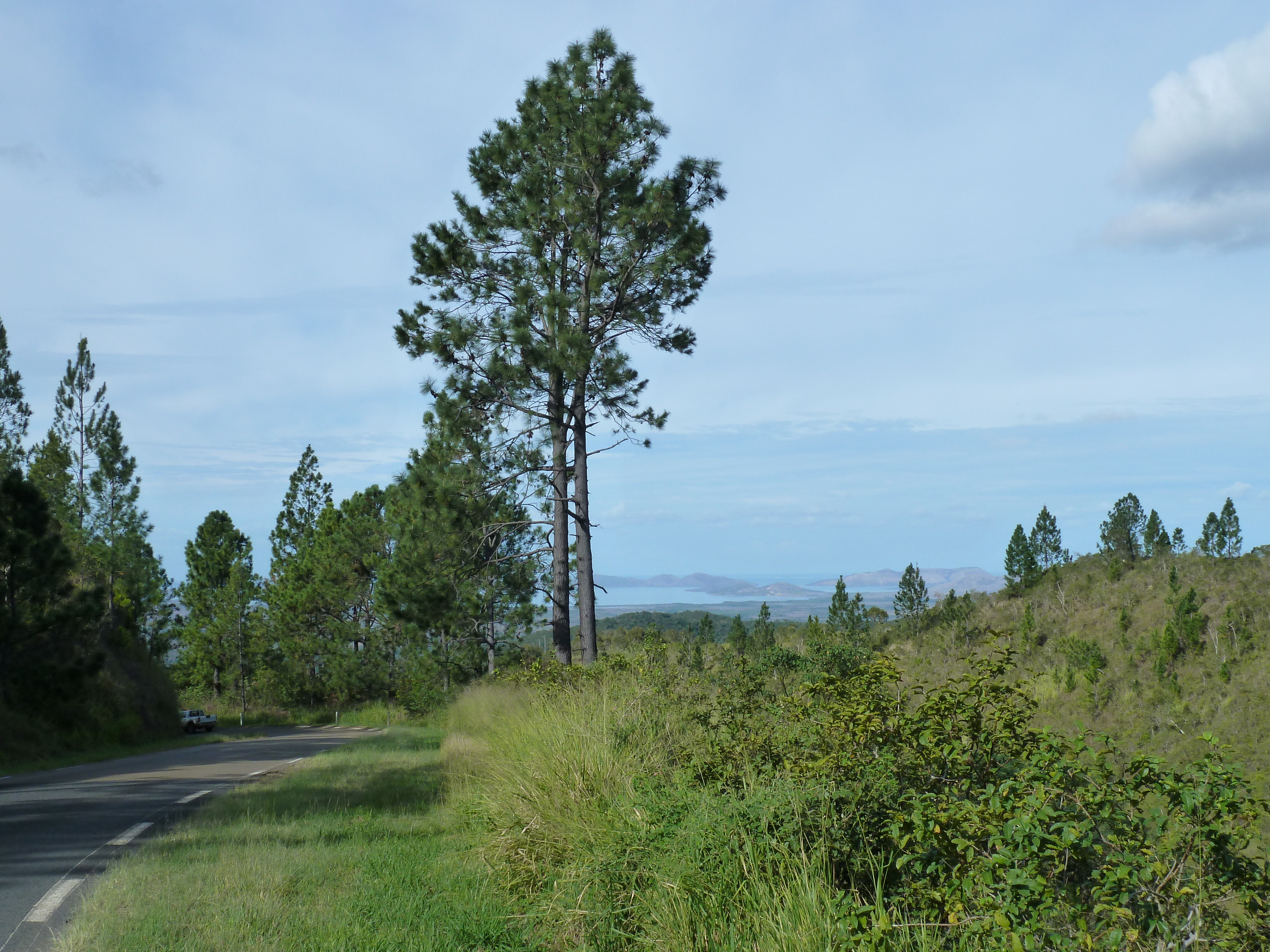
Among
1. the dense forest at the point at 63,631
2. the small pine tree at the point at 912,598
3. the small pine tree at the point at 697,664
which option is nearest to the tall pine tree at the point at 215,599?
the dense forest at the point at 63,631

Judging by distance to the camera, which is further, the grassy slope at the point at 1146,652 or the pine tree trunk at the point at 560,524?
the grassy slope at the point at 1146,652

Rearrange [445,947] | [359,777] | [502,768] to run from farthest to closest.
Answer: [359,777] < [502,768] < [445,947]

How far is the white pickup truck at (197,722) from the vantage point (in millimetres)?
38781

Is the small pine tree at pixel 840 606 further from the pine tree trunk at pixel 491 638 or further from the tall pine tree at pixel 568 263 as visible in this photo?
the tall pine tree at pixel 568 263

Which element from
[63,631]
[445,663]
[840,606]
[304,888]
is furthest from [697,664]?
[445,663]

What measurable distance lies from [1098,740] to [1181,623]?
2973 cm

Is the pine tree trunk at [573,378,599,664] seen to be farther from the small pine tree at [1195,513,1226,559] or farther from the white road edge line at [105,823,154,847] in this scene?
the small pine tree at [1195,513,1226,559]

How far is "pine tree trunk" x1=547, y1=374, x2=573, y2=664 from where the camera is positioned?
60.0 ft

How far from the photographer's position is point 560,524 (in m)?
18.8

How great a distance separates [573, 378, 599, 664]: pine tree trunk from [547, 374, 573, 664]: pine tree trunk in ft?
0.85

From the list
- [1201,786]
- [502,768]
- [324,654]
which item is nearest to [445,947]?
[502,768]

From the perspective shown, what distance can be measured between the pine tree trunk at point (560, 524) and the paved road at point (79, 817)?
18.4ft

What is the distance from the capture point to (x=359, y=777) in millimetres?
13109

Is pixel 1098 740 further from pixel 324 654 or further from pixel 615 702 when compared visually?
pixel 324 654
